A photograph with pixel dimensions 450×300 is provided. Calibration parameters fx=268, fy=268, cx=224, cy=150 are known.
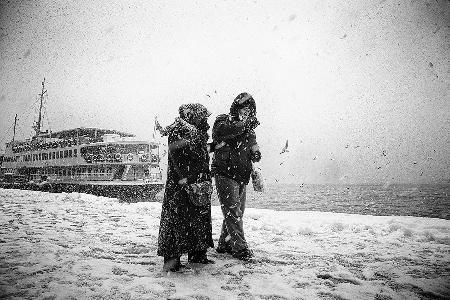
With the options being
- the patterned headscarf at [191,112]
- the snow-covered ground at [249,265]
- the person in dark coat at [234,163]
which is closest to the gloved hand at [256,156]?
the person in dark coat at [234,163]

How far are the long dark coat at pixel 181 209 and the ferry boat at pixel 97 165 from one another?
20950 millimetres

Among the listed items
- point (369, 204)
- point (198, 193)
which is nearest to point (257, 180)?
point (198, 193)

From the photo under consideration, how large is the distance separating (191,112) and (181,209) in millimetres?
1052

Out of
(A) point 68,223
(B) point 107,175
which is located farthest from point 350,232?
(B) point 107,175

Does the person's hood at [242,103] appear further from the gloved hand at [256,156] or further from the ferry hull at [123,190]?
the ferry hull at [123,190]

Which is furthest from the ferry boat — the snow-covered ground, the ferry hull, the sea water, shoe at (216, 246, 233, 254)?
shoe at (216, 246, 233, 254)

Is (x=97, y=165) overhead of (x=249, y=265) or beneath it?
overhead

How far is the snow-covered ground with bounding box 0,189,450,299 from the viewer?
7.14ft

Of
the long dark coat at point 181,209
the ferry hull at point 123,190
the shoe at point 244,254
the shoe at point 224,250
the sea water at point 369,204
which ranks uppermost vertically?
the long dark coat at point 181,209

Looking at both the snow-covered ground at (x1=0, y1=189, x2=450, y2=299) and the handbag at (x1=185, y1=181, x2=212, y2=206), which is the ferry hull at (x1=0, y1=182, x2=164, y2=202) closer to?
the snow-covered ground at (x1=0, y1=189, x2=450, y2=299)

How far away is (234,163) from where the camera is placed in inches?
131

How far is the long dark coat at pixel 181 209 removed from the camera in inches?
106

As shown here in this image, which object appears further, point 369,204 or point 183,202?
point 369,204

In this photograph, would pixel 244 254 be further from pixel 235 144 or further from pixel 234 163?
pixel 235 144
